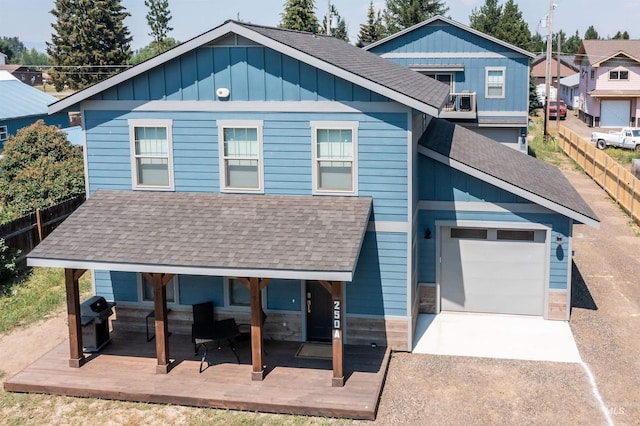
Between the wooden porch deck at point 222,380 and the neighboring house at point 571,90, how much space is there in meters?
61.4

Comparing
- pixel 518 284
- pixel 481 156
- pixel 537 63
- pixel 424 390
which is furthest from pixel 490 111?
pixel 537 63

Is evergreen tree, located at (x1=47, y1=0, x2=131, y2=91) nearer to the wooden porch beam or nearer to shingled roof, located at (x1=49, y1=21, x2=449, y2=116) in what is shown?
shingled roof, located at (x1=49, y1=21, x2=449, y2=116)

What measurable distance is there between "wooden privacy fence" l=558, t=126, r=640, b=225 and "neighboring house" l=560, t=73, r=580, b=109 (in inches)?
1117

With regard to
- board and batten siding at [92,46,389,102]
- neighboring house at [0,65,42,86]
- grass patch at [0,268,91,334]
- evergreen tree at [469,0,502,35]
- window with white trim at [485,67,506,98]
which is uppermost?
evergreen tree at [469,0,502,35]

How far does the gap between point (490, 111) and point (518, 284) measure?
17.4 metres

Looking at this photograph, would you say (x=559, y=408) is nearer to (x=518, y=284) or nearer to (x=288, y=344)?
(x=518, y=284)

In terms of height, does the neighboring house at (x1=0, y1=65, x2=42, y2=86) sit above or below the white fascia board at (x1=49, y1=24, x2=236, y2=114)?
above

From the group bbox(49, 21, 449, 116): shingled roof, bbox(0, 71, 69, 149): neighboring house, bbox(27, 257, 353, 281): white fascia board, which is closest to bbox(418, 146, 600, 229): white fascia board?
bbox(49, 21, 449, 116): shingled roof

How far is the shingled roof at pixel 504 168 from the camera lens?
15250 millimetres

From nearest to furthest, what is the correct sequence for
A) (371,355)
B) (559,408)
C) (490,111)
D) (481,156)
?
(559,408) → (371,355) → (481,156) → (490,111)

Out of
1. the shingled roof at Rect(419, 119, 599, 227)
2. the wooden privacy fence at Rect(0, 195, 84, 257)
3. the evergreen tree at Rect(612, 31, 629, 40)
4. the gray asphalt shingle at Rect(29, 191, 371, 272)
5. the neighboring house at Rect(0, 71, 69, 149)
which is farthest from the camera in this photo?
the evergreen tree at Rect(612, 31, 629, 40)

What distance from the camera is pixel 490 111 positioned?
32.0m

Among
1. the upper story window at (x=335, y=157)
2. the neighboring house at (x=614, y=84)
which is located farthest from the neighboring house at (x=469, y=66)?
the neighboring house at (x=614, y=84)

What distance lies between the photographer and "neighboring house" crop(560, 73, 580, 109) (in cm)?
6900
